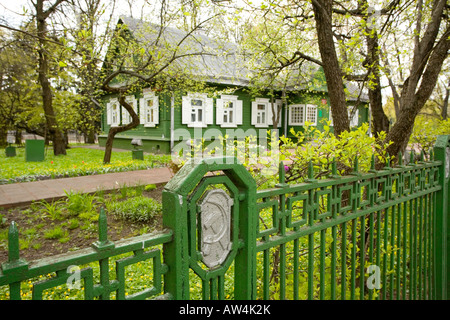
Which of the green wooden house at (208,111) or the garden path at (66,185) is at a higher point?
the green wooden house at (208,111)

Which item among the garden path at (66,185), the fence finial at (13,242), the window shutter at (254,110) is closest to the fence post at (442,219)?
the fence finial at (13,242)

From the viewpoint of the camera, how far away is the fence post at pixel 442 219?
2926 millimetres

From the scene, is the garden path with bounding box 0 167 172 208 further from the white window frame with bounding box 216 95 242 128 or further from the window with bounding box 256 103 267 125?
the window with bounding box 256 103 267 125

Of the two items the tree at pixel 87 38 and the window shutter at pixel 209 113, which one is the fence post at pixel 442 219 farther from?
the window shutter at pixel 209 113

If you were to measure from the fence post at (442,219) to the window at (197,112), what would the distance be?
44.5 feet

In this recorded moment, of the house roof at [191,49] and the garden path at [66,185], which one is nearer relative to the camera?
the garden path at [66,185]


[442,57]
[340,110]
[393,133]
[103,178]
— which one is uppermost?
[442,57]

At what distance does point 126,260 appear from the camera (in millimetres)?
1047

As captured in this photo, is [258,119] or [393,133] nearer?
[393,133]

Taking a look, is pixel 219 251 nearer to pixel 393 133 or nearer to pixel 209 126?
pixel 393 133

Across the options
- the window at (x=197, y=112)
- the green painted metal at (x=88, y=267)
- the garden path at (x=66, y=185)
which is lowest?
the garden path at (x=66, y=185)

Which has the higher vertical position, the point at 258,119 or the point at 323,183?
the point at 258,119

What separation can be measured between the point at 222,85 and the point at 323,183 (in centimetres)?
1606
